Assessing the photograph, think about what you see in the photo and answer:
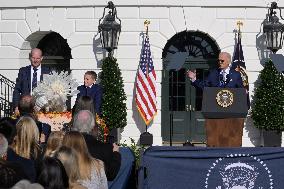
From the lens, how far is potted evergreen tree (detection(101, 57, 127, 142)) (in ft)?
59.5

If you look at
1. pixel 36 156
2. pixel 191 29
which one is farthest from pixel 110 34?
pixel 36 156

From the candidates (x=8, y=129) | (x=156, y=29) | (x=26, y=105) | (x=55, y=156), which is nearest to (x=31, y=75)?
(x=26, y=105)

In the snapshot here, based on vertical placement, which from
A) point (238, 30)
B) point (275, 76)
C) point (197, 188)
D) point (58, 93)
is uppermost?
point (238, 30)

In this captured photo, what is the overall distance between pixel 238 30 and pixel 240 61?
3.02ft

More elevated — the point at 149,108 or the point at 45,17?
the point at 45,17

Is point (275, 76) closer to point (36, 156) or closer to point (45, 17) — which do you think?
point (45, 17)

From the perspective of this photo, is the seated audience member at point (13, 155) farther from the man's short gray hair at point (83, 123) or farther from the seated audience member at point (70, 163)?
the man's short gray hair at point (83, 123)

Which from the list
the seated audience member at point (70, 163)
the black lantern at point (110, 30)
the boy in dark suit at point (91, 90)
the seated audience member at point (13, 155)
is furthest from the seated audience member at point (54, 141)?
the black lantern at point (110, 30)

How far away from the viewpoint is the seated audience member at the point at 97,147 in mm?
8117

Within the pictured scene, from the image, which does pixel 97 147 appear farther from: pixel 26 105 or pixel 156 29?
pixel 156 29

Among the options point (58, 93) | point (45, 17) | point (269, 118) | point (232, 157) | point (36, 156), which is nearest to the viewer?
point (36, 156)

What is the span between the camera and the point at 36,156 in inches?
293

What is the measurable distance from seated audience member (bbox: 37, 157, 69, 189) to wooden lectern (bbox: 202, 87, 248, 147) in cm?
627

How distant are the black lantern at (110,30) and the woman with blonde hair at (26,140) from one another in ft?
34.7
